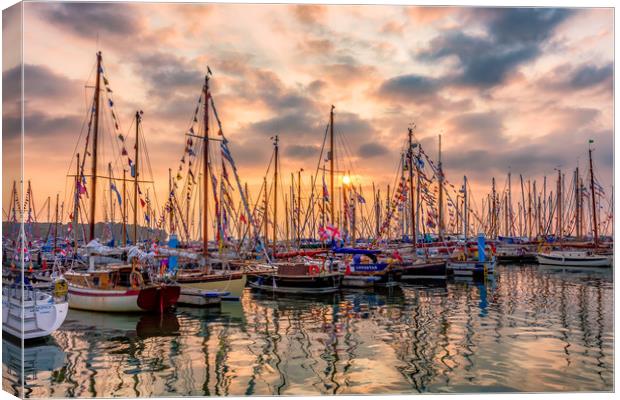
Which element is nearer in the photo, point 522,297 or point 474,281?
point 522,297

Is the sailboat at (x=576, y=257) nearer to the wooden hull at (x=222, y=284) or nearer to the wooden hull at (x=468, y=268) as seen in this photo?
the wooden hull at (x=468, y=268)

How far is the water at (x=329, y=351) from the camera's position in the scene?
1182 centimetres

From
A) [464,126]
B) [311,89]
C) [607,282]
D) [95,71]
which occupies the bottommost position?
[607,282]

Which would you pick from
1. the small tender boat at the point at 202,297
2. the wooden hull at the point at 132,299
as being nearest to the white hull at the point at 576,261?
the small tender boat at the point at 202,297

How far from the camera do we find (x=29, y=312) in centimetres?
1412

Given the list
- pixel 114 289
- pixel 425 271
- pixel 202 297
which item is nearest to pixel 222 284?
pixel 202 297

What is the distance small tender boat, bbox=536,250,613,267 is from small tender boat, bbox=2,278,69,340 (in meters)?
46.3

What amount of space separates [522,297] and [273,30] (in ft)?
65.8

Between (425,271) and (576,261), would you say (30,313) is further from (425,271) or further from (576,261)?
(576,261)

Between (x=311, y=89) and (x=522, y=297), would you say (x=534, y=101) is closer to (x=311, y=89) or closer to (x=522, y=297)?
(x=311, y=89)

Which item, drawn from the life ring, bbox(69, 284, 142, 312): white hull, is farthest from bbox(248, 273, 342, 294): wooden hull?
bbox(69, 284, 142, 312): white hull

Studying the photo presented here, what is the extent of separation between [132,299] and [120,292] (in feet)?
1.83

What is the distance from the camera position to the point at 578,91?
1476cm

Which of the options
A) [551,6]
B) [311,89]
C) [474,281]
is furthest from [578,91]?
[474,281]
